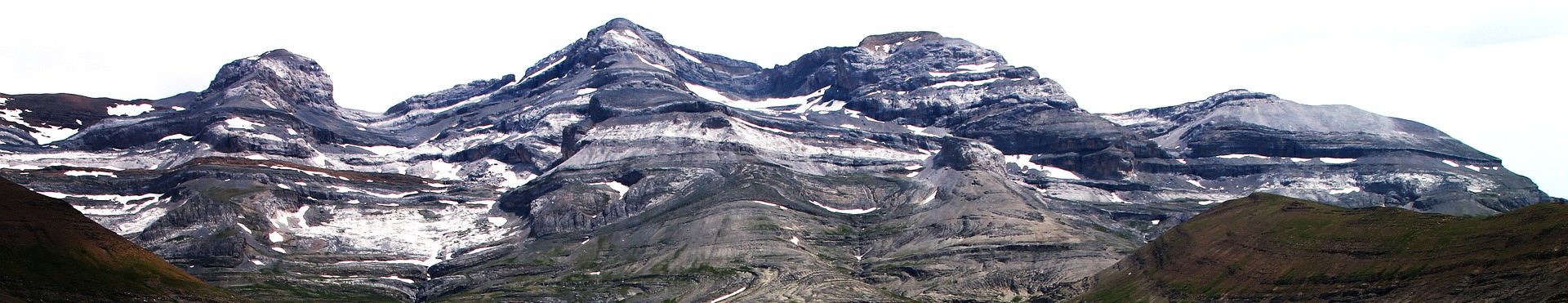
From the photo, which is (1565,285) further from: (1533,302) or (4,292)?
(4,292)

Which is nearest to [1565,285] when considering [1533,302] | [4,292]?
[1533,302]
